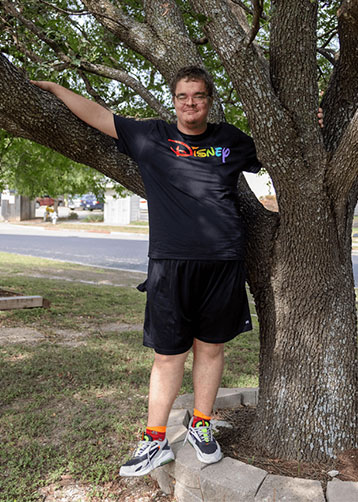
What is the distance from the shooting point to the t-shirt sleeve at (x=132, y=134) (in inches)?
115

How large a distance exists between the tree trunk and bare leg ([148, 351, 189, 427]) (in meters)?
0.69

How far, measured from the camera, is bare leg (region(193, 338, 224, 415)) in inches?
116

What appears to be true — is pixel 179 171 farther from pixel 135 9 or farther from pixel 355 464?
pixel 135 9

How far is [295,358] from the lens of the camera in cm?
304

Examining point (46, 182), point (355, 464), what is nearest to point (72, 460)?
point (355, 464)

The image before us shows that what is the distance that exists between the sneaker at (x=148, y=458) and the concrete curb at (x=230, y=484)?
0.23ft

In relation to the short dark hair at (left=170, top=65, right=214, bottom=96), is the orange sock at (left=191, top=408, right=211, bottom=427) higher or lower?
lower

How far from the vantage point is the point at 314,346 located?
3.00m

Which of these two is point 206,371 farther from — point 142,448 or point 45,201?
point 45,201

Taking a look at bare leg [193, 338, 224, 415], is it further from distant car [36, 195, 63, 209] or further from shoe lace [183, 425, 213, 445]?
distant car [36, 195, 63, 209]

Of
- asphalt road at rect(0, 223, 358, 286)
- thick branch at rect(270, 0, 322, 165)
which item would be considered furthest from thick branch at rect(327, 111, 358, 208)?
asphalt road at rect(0, 223, 358, 286)

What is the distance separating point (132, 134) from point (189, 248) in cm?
80

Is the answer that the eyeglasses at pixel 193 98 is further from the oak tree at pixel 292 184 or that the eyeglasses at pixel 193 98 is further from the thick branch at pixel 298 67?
the thick branch at pixel 298 67

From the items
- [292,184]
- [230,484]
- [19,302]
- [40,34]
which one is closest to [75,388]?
[230,484]
